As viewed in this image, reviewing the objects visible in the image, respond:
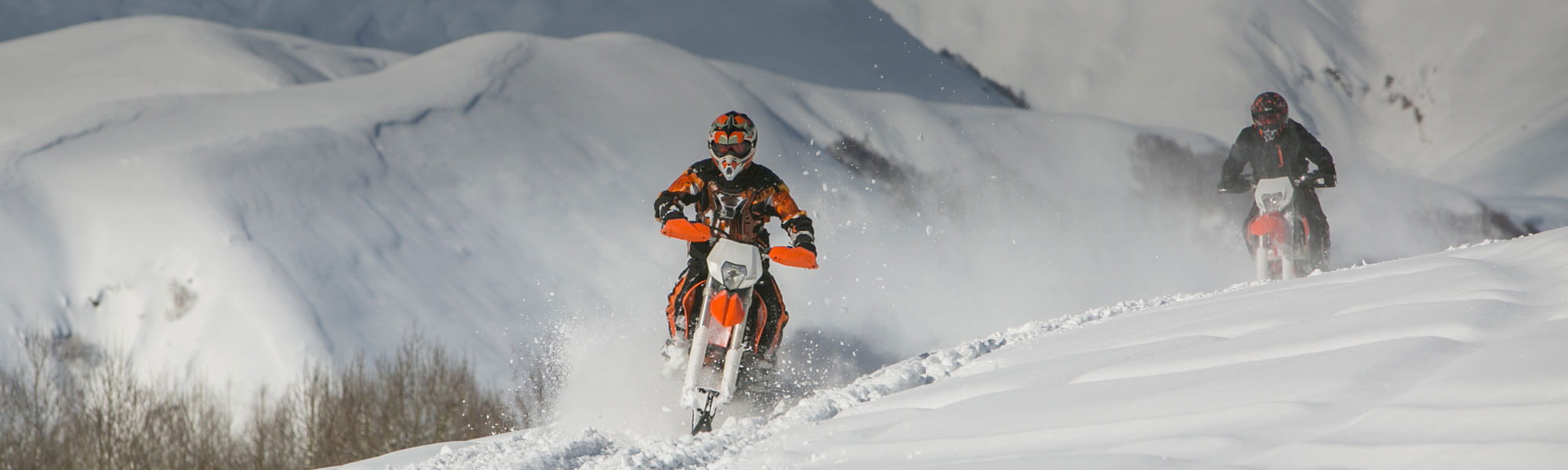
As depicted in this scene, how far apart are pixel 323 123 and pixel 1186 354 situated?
104ft

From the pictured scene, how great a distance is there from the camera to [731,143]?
5.14 m

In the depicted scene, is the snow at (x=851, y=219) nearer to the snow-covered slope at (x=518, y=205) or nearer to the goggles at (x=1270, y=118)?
the snow-covered slope at (x=518, y=205)

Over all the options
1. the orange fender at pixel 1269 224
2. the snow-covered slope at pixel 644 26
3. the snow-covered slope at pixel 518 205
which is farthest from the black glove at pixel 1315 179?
the snow-covered slope at pixel 644 26

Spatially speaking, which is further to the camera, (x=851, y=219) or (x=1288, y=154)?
(x=851, y=219)

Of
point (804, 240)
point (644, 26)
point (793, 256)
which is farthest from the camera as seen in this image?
point (644, 26)

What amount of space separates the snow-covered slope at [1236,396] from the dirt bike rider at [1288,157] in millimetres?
3101

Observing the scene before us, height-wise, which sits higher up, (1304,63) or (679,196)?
(1304,63)

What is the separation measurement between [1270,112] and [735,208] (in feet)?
14.7

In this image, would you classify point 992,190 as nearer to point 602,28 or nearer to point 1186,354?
point 602,28

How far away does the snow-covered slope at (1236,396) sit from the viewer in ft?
6.46

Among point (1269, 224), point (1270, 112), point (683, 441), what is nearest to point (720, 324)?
point (683, 441)

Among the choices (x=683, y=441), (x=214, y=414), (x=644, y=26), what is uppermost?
(x=644, y=26)

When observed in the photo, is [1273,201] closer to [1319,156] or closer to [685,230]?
[1319,156]

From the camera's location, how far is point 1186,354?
307cm
